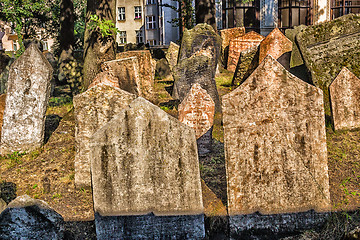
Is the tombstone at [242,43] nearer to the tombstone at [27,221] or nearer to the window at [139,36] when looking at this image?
the tombstone at [27,221]

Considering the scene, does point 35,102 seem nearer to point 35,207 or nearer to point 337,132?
point 35,207

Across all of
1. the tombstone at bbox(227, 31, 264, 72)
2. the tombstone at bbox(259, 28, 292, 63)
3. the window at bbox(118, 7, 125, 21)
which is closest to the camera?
the tombstone at bbox(259, 28, 292, 63)

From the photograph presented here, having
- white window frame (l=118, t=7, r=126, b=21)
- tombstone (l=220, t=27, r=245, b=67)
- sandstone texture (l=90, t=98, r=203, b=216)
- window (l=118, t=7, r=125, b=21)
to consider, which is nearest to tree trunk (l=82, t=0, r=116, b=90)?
tombstone (l=220, t=27, r=245, b=67)

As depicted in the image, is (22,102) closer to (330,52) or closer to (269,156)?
(269,156)

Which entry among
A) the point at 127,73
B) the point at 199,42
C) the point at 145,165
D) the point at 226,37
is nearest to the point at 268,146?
the point at 145,165

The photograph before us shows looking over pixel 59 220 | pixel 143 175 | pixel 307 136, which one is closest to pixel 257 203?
pixel 307 136

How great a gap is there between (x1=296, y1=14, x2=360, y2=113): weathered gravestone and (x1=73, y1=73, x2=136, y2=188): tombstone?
11.7ft

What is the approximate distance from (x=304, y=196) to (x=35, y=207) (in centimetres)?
262

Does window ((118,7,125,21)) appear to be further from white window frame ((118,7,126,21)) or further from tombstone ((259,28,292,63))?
tombstone ((259,28,292,63))

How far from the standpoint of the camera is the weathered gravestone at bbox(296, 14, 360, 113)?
693 centimetres

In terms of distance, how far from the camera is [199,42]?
10461 millimetres

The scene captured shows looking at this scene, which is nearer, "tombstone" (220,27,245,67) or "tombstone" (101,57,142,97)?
"tombstone" (101,57,142,97)

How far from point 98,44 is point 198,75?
3045 millimetres

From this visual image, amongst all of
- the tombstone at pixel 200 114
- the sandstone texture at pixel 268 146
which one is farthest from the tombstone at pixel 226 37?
the sandstone texture at pixel 268 146
